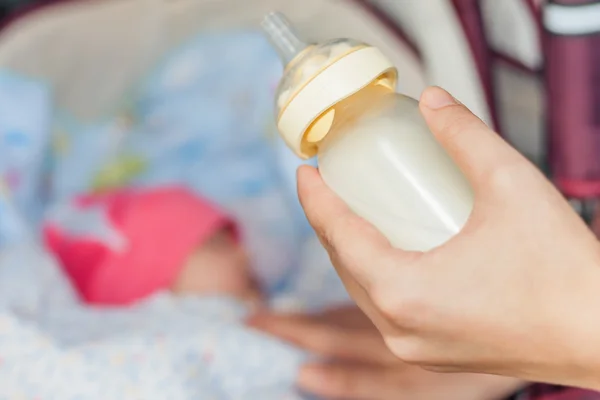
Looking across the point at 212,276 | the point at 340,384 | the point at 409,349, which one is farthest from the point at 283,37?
the point at 212,276

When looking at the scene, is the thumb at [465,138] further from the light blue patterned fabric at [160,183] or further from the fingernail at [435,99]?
the light blue patterned fabric at [160,183]

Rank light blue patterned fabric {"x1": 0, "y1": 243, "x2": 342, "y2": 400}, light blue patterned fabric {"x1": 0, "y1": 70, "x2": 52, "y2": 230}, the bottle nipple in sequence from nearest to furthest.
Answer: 1. the bottle nipple
2. light blue patterned fabric {"x1": 0, "y1": 243, "x2": 342, "y2": 400}
3. light blue patterned fabric {"x1": 0, "y1": 70, "x2": 52, "y2": 230}

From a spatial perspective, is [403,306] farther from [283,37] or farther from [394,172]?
[283,37]

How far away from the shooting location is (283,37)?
0.47 metres

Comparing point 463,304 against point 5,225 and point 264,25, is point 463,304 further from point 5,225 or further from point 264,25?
point 5,225

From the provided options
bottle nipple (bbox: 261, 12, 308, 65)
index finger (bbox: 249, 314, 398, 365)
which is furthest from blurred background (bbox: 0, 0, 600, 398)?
bottle nipple (bbox: 261, 12, 308, 65)

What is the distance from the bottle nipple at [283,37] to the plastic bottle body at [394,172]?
0.05 m

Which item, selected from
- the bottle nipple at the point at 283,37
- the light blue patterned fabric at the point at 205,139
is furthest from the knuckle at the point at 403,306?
the light blue patterned fabric at the point at 205,139

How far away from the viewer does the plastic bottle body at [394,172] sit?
407 millimetres

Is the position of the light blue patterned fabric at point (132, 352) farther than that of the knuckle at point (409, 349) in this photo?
Yes

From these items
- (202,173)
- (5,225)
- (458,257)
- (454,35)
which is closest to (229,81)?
(202,173)

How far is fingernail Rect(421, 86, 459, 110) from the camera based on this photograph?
0.40 m

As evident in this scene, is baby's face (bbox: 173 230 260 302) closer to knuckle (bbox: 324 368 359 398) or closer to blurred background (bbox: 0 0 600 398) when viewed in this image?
blurred background (bbox: 0 0 600 398)

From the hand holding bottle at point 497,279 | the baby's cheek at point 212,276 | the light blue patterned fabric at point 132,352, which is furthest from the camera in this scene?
the baby's cheek at point 212,276
